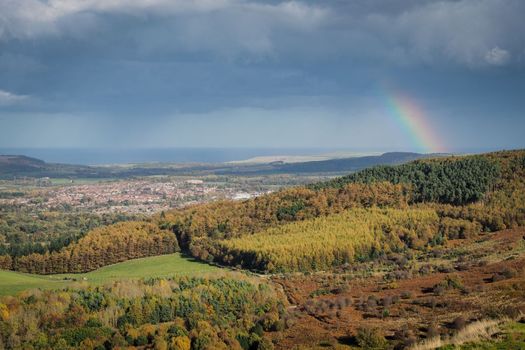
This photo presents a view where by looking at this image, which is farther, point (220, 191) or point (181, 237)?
point (220, 191)

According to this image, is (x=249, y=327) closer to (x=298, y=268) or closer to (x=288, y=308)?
(x=288, y=308)

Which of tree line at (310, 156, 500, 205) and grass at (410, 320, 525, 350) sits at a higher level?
tree line at (310, 156, 500, 205)

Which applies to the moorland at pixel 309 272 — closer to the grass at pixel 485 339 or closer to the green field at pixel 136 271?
the grass at pixel 485 339

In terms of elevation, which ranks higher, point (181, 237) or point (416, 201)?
point (416, 201)

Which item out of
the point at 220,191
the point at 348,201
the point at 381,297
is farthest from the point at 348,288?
the point at 220,191

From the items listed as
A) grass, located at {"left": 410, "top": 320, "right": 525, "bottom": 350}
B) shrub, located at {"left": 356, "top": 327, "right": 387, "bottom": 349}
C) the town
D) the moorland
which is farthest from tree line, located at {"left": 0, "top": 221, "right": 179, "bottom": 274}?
the town

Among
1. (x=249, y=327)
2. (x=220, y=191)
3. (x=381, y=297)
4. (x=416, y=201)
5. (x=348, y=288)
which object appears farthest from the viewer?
(x=220, y=191)

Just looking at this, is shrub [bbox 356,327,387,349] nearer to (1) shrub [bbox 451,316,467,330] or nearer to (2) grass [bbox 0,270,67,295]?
(1) shrub [bbox 451,316,467,330]

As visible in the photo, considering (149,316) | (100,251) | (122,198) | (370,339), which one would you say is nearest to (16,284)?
(149,316)
